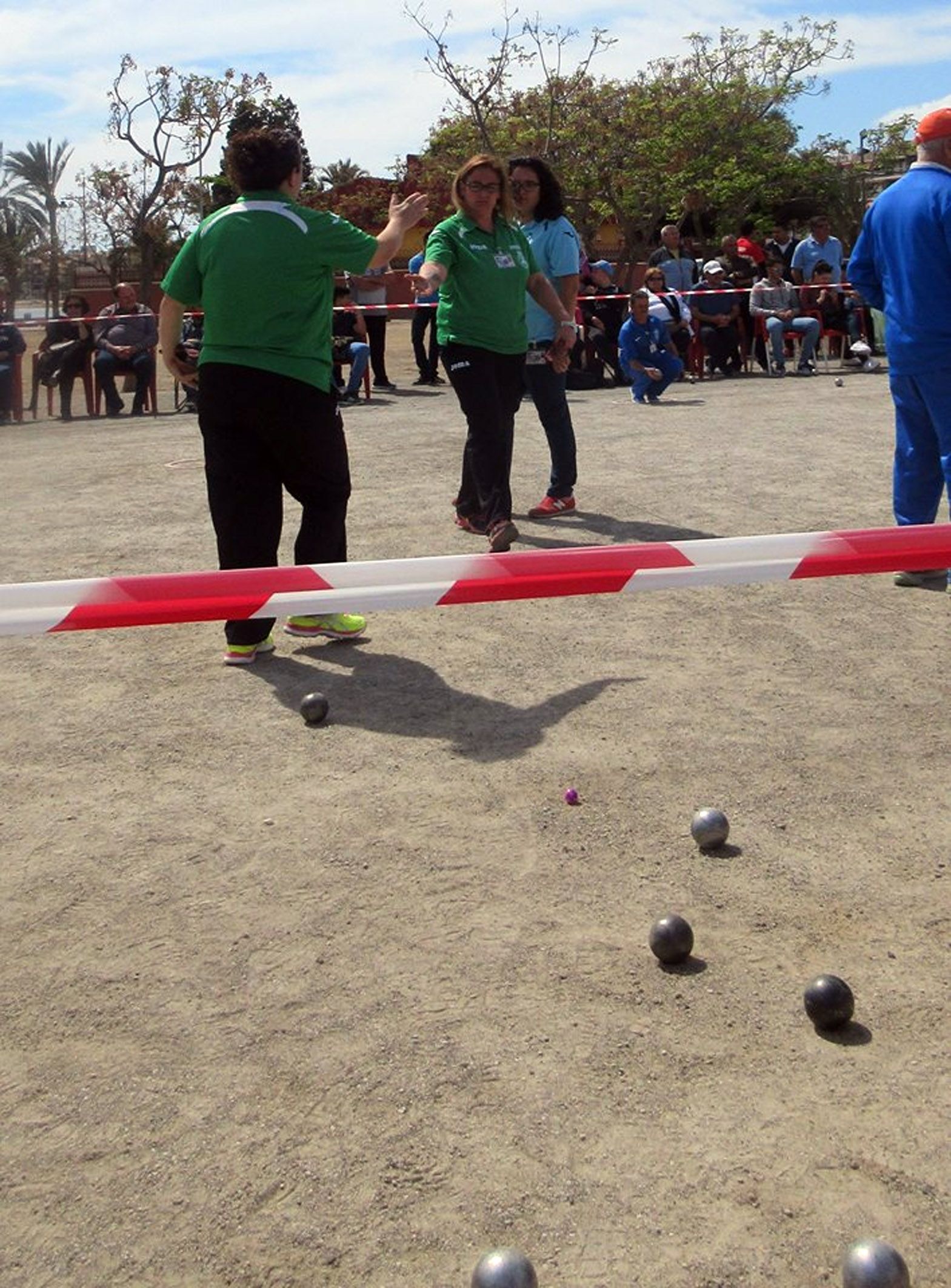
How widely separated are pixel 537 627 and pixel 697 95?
31764 millimetres

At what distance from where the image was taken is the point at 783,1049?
10.4 feet

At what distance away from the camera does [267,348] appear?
19.4 feet

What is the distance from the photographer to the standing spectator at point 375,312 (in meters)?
19.5

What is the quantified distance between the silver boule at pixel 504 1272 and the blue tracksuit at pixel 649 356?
1507 cm

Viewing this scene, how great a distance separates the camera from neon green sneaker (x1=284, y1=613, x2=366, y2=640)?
6.55 metres

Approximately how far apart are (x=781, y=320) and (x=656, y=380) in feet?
13.6

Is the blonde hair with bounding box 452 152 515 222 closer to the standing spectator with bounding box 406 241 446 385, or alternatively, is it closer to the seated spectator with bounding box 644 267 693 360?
the seated spectator with bounding box 644 267 693 360

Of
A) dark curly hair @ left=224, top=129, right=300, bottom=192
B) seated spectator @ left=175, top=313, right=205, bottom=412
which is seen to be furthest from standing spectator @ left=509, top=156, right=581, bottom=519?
seated spectator @ left=175, top=313, right=205, bottom=412

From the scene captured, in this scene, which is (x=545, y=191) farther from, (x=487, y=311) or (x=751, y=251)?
(x=751, y=251)

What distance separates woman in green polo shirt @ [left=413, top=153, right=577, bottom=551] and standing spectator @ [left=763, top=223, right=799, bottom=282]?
1434 cm

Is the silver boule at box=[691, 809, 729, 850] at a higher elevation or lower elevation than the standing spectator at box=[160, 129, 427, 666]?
lower

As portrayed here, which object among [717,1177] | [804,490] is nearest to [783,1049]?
[717,1177]

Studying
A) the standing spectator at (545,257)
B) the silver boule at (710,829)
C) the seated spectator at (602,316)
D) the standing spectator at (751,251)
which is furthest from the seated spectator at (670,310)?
the silver boule at (710,829)

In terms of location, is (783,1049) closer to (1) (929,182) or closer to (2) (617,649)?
(2) (617,649)
